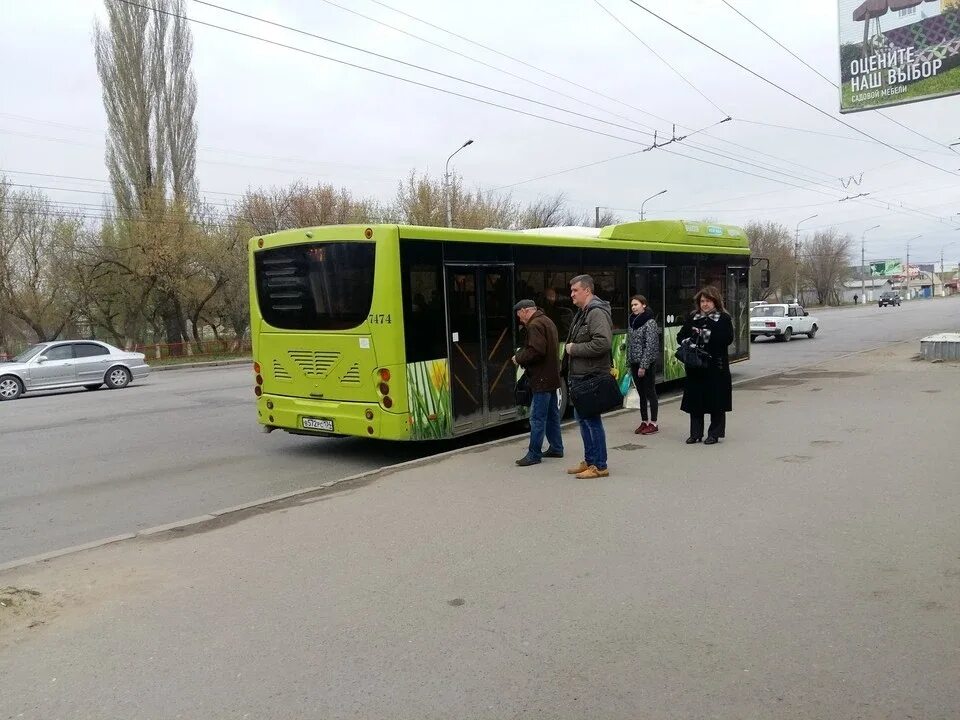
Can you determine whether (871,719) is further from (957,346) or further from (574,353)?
(957,346)

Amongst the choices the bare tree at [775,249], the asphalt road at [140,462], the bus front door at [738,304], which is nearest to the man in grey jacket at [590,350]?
the asphalt road at [140,462]

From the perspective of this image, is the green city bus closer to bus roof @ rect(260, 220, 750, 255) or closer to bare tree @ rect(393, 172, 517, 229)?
bus roof @ rect(260, 220, 750, 255)

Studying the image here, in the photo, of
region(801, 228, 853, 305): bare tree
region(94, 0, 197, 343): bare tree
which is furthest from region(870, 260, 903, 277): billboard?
region(94, 0, 197, 343): bare tree

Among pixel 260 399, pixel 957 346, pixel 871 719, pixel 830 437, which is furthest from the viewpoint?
pixel 957 346

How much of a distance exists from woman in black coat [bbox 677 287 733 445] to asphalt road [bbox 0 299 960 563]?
2991 mm

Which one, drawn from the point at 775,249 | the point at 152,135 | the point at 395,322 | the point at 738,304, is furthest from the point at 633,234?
the point at 775,249

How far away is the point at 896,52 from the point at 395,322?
15268 mm

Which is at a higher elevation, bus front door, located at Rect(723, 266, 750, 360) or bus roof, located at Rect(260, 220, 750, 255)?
bus roof, located at Rect(260, 220, 750, 255)

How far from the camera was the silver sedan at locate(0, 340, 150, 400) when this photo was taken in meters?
18.2

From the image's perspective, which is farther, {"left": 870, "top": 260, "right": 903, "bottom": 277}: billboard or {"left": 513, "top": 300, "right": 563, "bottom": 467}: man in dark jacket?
{"left": 870, "top": 260, "right": 903, "bottom": 277}: billboard

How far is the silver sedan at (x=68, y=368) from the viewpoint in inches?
715

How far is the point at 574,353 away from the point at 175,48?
34.1 meters

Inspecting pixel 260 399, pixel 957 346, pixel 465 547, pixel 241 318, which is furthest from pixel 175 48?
pixel 465 547

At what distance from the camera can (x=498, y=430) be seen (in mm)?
11055
